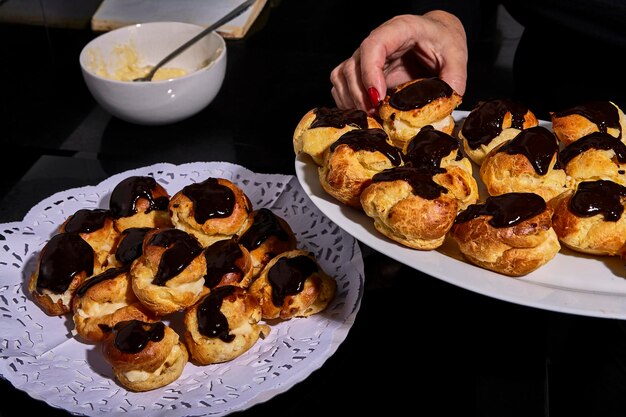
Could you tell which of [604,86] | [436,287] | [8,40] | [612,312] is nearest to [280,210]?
[436,287]

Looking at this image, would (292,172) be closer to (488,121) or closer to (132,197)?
(132,197)

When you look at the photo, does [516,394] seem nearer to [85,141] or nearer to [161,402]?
[161,402]

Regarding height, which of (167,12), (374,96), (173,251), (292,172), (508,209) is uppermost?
(508,209)

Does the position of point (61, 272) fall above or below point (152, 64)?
above

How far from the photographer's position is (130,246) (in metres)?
1.39

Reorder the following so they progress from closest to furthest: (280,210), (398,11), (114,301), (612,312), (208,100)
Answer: (612,312)
(114,301)
(280,210)
(208,100)
(398,11)

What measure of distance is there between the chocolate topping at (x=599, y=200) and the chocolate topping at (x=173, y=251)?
25.8 inches

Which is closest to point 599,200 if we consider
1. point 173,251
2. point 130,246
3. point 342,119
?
point 342,119

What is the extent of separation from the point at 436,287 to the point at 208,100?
35.2 inches

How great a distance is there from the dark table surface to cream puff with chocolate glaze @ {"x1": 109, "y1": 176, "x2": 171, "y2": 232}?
317 mm

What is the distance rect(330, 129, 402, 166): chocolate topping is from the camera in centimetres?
128

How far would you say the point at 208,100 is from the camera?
1.98 metres

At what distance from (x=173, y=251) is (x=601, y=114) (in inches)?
33.3

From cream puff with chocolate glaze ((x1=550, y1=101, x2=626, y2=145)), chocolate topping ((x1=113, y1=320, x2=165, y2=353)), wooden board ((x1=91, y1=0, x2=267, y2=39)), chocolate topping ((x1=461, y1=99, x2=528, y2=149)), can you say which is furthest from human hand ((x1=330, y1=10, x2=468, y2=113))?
wooden board ((x1=91, y1=0, x2=267, y2=39))
